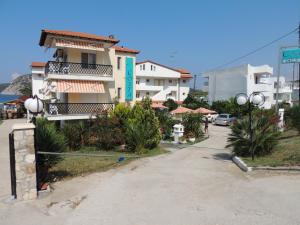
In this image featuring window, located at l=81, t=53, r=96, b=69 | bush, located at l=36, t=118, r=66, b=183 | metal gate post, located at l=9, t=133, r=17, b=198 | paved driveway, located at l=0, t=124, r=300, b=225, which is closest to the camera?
paved driveway, located at l=0, t=124, r=300, b=225

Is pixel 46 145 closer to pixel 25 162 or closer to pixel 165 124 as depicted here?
pixel 25 162

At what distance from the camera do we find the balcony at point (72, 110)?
823 inches

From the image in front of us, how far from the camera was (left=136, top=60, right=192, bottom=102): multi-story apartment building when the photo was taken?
183 feet

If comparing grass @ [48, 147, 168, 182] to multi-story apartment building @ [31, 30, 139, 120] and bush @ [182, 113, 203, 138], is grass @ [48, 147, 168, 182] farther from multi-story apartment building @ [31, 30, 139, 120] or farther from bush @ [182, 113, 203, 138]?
bush @ [182, 113, 203, 138]

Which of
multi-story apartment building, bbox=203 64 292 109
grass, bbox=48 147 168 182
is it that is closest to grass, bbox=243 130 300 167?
grass, bbox=48 147 168 182

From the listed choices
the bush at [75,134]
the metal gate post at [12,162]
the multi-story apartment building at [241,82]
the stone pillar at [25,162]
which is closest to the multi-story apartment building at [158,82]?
the multi-story apartment building at [241,82]

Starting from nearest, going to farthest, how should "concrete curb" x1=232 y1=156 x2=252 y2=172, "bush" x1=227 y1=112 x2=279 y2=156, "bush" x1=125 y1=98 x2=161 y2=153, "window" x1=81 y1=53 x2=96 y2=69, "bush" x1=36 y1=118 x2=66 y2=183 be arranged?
"bush" x1=36 y1=118 x2=66 y2=183 → "concrete curb" x1=232 y1=156 x2=252 y2=172 → "bush" x1=227 y1=112 x2=279 y2=156 → "bush" x1=125 y1=98 x2=161 y2=153 → "window" x1=81 y1=53 x2=96 y2=69

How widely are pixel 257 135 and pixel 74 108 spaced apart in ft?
48.8

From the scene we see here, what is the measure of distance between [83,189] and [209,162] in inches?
268

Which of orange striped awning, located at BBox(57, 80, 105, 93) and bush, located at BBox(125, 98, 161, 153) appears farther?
orange striped awning, located at BBox(57, 80, 105, 93)

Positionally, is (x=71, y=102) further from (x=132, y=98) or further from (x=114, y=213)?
(x=114, y=213)

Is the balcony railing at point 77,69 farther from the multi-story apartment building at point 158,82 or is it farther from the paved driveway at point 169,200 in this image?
the multi-story apartment building at point 158,82

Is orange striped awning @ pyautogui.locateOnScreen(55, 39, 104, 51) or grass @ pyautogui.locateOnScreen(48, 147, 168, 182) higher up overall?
orange striped awning @ pyautogui.locateOnScreen(55, 39, 104, 51)

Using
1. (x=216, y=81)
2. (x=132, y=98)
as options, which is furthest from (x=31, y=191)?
(x=216, y=81)
